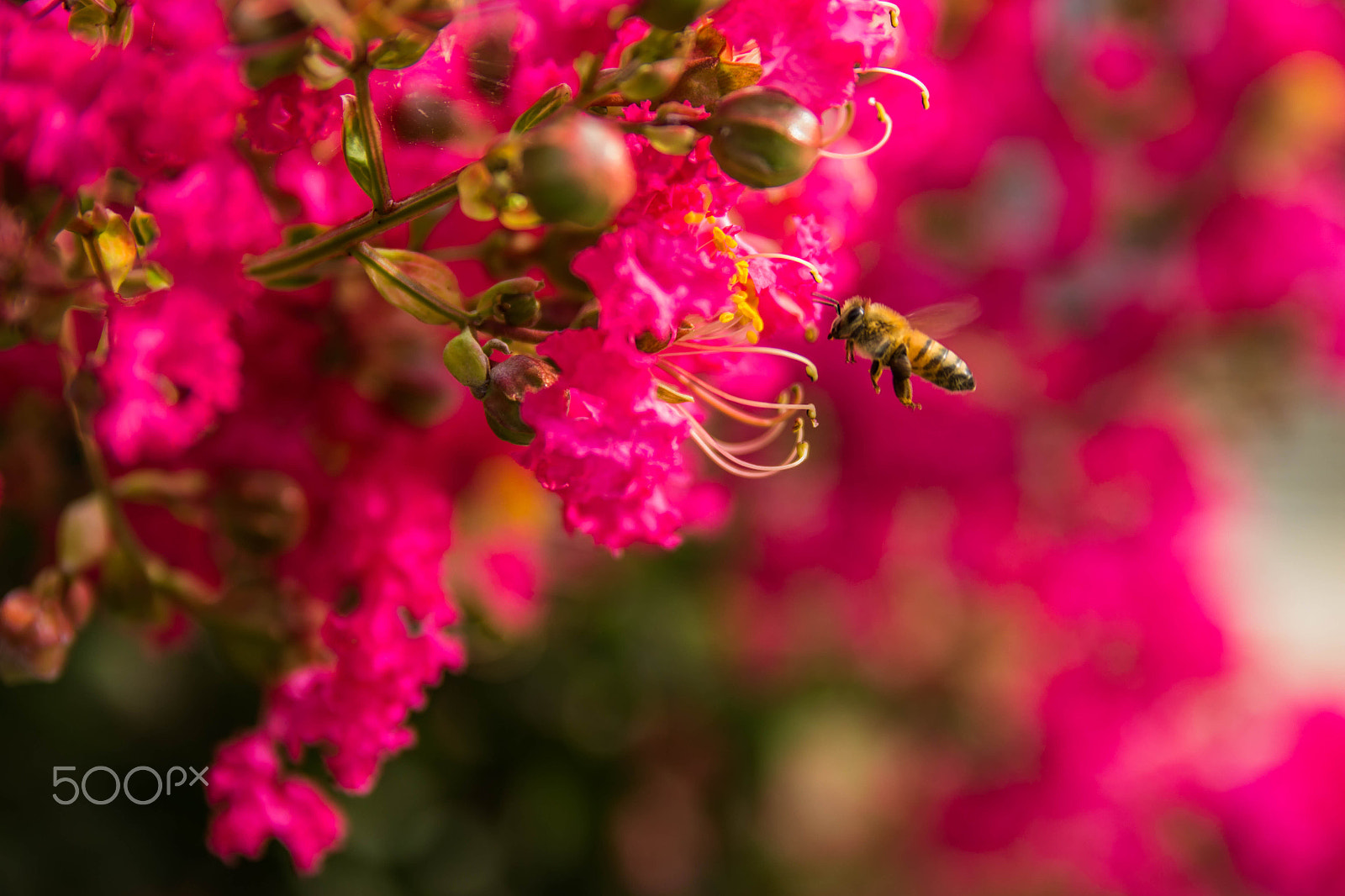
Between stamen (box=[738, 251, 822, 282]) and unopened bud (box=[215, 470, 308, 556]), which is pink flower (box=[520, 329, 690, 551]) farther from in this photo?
unopened bud (box=[215, 470, 308, 556])

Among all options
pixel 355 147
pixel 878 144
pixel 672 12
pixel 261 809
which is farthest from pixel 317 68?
pixel 261 809

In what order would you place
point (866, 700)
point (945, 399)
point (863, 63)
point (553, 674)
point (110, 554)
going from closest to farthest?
point (863, 63) < point (110, 554) < point (945, 399) < point (553, 674) < point (866, 700)

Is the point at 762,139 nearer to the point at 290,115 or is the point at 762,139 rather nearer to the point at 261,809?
the point at 290,115

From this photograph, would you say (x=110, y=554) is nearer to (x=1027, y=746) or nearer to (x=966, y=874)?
(x=1027, y=746)

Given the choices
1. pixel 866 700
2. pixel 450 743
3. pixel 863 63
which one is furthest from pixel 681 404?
pixel 866 700

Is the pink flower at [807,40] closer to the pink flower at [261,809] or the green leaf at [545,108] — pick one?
the green leaf at [545,108]
